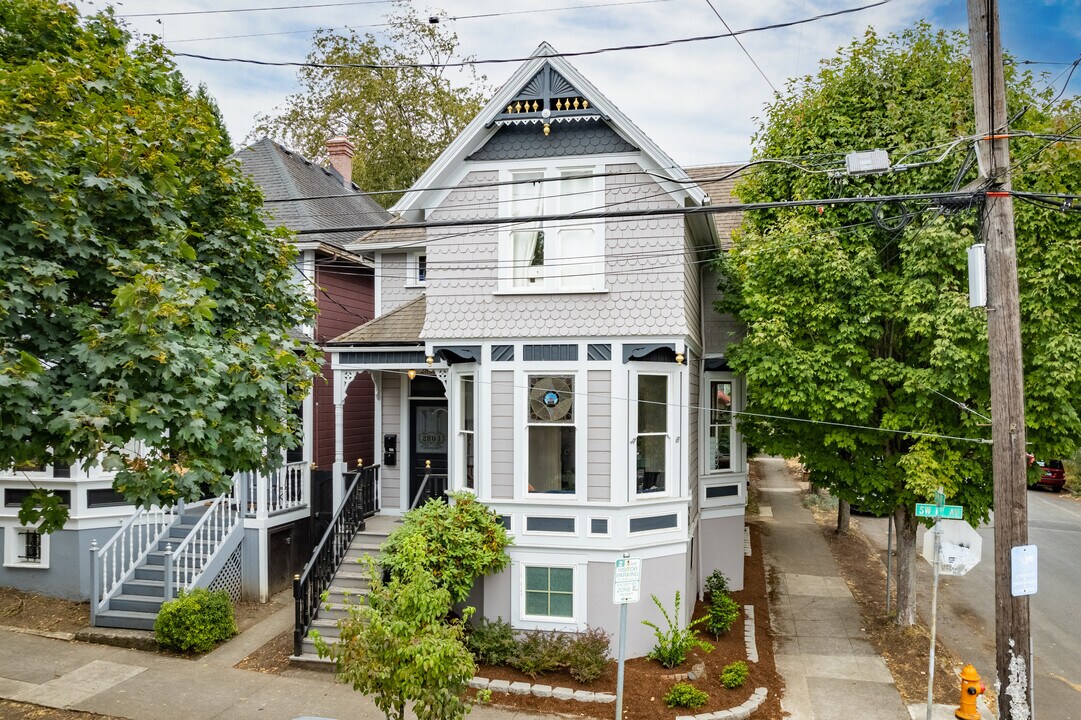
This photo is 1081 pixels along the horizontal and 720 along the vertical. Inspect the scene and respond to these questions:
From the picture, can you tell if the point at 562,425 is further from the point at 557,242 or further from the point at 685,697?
the point at 685,697

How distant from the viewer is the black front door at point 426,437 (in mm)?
15719

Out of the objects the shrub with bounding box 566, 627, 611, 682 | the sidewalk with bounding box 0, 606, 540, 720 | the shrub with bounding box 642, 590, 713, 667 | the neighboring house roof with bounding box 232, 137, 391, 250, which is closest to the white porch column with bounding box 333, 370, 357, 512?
the sidewalk with bounding box 0, 606, 540, 720

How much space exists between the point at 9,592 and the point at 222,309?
9.34 meters

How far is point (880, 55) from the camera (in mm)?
12141

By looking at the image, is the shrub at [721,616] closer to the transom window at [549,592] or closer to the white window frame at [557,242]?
the transom window at [549,592]

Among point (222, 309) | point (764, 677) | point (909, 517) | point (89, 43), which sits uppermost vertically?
point (89, 43)

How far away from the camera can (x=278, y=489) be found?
1407 centimetres

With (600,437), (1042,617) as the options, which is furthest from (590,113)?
(1042,617)

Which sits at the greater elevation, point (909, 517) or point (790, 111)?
point (790, 111)

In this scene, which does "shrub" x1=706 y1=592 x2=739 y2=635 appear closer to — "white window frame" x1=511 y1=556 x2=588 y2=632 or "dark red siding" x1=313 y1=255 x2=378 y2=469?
"white window frame" x1=511 y1=556 x2=588 y2=632

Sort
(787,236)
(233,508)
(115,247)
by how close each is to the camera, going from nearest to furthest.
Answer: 1. (115,247)
2. (787,236)
3. (233,508)

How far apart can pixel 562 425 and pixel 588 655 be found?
3447mm

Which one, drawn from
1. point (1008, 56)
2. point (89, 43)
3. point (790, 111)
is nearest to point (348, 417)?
point (89, 43)

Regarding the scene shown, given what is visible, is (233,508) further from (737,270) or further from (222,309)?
(737,270)
